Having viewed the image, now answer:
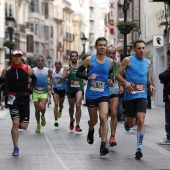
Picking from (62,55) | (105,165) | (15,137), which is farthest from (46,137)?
(62,55)

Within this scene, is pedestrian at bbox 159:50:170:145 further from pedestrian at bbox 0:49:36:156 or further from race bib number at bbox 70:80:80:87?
race bib number at bbox 70:80:80:87

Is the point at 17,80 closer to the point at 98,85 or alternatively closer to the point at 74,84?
the point at 98,85

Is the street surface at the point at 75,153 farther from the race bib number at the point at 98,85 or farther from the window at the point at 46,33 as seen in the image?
the window at the point at 46,33

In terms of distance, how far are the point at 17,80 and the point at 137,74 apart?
232 cm

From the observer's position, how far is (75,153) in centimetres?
1213

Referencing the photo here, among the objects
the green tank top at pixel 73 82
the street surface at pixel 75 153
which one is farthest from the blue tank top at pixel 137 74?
the green tank top at pixel 73 82

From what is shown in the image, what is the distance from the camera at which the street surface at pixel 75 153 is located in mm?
10406

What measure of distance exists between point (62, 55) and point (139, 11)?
2916 inches

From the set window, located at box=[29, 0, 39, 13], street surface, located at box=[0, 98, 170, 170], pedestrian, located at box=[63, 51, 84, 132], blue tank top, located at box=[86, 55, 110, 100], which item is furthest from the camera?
window, located at box=[29, 0, 39, 13]

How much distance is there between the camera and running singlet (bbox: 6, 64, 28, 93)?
39.9 ft

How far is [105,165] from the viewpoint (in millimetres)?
10461

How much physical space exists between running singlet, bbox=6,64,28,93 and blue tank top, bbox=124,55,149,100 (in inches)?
79.4

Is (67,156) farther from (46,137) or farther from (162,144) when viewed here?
(46,137)

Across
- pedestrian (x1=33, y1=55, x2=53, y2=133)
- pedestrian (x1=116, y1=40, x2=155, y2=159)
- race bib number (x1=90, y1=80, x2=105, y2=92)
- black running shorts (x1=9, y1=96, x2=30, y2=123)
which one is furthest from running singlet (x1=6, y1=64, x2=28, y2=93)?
pedestrian (x1=33, y1=55, x2=53, y2=133)
